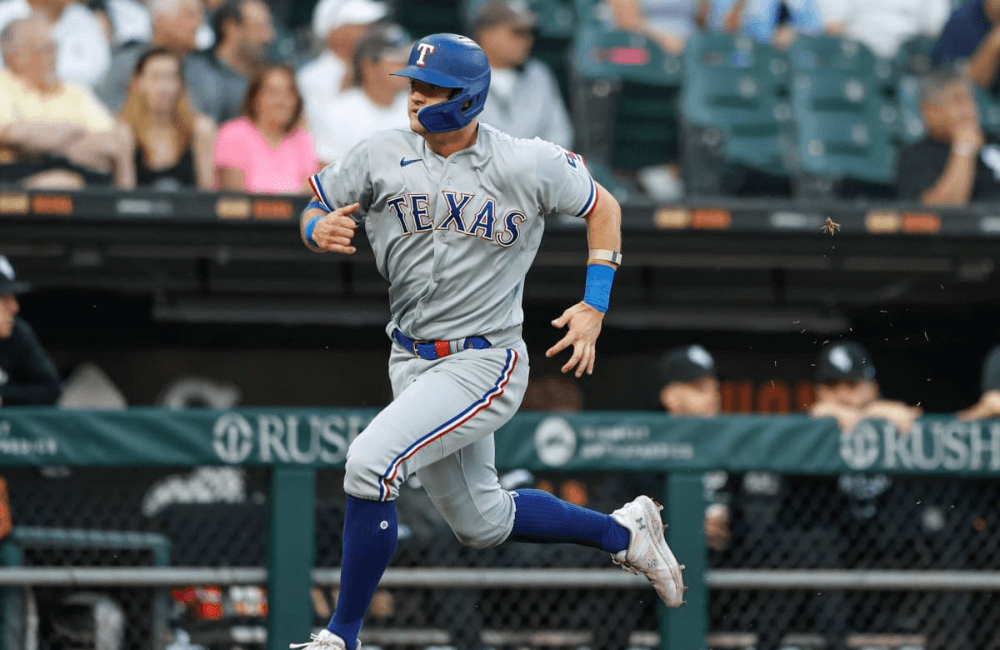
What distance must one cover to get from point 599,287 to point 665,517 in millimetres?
1207

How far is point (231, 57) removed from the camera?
777cm

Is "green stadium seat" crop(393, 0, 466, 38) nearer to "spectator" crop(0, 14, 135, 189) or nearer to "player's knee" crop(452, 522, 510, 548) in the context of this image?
"spectator" crop(0, 14, 135, 189)

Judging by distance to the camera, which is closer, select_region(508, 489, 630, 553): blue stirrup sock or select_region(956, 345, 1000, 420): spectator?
select_region(508, 489, 630, 553): blue stirrup sock

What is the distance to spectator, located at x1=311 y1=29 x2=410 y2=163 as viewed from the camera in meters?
7.34

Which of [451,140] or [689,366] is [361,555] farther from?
[689,366]

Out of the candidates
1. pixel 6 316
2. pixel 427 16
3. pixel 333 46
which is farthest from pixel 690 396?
pixel 427 16

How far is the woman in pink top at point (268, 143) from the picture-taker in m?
7.04

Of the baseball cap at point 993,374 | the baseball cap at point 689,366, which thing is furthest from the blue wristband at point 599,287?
the baseball cap at point 993,374

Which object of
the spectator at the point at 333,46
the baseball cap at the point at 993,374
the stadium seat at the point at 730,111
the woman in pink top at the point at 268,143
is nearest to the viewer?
the baseball cap at the point at 993,374

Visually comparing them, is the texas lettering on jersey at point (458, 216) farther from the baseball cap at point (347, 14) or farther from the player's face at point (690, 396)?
the baseball cap at point (347, 14)

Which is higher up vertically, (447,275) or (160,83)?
(160,83)

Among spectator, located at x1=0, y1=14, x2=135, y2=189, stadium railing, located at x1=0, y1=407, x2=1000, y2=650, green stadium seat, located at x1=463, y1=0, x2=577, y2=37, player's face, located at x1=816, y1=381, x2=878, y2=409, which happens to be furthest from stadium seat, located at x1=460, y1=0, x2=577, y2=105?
stadium railing, located at x1=0, y1=407, x2=1000, y2=650

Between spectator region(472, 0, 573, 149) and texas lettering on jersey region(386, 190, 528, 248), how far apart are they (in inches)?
155

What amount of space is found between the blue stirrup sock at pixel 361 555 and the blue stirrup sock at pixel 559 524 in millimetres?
479
